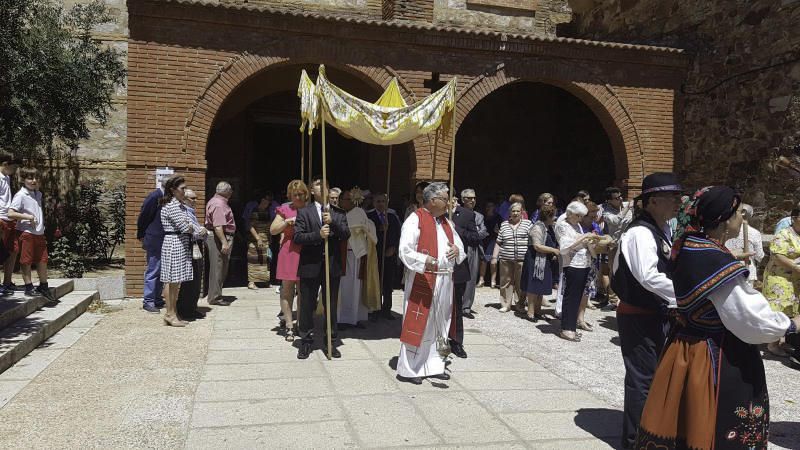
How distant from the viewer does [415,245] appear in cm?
512

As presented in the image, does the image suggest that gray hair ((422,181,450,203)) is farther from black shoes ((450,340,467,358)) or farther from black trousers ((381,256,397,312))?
black trousers ((381,256,397,312))

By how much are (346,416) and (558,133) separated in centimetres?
1260

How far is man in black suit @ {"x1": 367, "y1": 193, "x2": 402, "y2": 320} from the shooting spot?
7.72m

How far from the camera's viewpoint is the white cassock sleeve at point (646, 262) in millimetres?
3252

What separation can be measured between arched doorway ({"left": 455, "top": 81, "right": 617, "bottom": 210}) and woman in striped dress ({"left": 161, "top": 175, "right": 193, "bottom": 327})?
28.2 ft

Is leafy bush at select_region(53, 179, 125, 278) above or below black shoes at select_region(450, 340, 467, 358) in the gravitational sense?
above

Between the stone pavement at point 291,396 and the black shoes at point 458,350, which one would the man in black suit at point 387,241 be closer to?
the stone pavement at point 291,396

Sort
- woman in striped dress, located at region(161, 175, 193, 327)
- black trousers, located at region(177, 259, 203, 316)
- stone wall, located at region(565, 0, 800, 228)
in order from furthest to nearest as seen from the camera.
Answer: stone wall, located at region(565, 0, 800, 228) < black trousers, located at region(177, 259, 203, 316) < woman in striped dress, located at region(161, 175, 193, 327)

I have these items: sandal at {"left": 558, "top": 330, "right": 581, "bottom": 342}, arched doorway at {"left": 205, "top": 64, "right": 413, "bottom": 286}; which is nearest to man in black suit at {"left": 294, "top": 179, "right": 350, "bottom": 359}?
sandal at {"left": 558, "top": 330, "right": 581, "bottom": 342}

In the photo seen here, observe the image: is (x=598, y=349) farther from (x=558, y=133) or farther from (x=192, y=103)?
(x=558, y=133)

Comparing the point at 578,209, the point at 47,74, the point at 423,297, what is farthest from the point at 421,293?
the point at 47,74

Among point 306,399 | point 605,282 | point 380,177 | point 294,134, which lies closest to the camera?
point 306,399

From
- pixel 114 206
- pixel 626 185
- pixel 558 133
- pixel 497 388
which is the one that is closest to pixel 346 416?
pixel 497 388

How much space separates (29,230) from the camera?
7.21m
